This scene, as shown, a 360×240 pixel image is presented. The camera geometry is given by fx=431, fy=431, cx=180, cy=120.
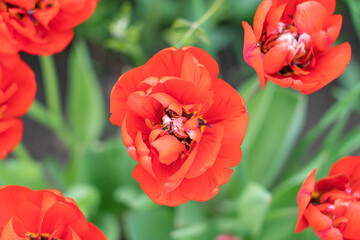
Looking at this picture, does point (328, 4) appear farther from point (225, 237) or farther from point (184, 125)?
point (225, 237)

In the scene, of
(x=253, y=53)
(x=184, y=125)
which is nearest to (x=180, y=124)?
(x=184, y=125)

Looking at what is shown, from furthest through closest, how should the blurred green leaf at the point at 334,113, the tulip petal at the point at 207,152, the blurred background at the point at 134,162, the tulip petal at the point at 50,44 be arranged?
the blurred background at the point at 134,162 → the blurred green leaf at the point at 334,113 → the tulip petal at the point at 50,44 → the tulip petal at the point at 207,152

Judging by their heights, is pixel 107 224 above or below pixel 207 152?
below

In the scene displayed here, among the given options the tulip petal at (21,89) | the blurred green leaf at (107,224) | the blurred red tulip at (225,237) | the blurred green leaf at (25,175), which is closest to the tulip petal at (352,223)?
the blurred red tulip at (225,237)

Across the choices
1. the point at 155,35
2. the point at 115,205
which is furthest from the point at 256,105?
the point at 155,35

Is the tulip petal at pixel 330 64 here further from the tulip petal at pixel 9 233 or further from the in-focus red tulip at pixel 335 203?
the tulip petal at pixel 9 233

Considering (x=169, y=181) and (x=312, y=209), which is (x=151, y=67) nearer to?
(x=169, y=181)
